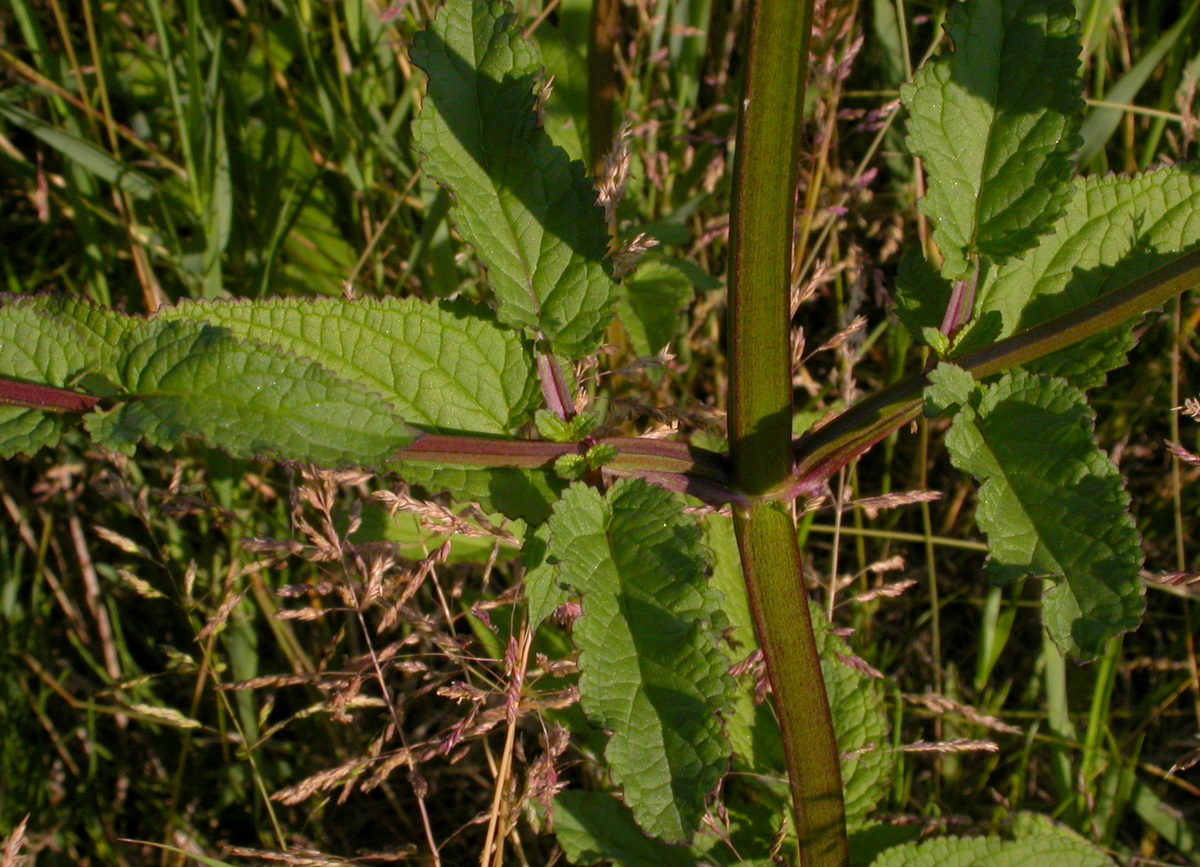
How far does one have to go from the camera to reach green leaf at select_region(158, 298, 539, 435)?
1650 mm

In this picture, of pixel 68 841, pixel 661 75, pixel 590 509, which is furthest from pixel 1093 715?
pixel 68 841

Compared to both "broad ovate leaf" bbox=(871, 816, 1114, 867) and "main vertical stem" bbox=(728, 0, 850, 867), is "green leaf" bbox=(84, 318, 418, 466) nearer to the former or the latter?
"main vertical stem" bbox=(728, 0, 850, 867)

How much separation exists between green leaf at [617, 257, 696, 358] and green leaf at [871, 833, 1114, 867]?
124 centimetres

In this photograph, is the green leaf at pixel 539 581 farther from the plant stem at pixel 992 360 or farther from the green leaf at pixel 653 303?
the green leaf at pixel 653 303

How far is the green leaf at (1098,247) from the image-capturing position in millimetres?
1723

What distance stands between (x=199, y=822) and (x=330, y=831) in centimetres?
40

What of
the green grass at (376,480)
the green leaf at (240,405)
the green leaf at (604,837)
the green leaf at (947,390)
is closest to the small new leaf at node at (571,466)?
the green leaf at (240,405)

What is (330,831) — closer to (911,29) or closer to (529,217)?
(529,217)

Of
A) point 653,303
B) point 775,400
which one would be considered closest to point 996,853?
point 775,400

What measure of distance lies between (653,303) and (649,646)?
1331 millimetres

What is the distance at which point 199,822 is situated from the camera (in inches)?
116

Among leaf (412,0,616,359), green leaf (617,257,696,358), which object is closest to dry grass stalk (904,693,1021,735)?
green leaf (617,257,696,358)

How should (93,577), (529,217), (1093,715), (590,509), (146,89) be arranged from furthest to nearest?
(146,89) < (93,577) < (1093,715) < (529,217) < (590,509)

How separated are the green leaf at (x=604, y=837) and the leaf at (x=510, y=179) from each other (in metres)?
0.99
